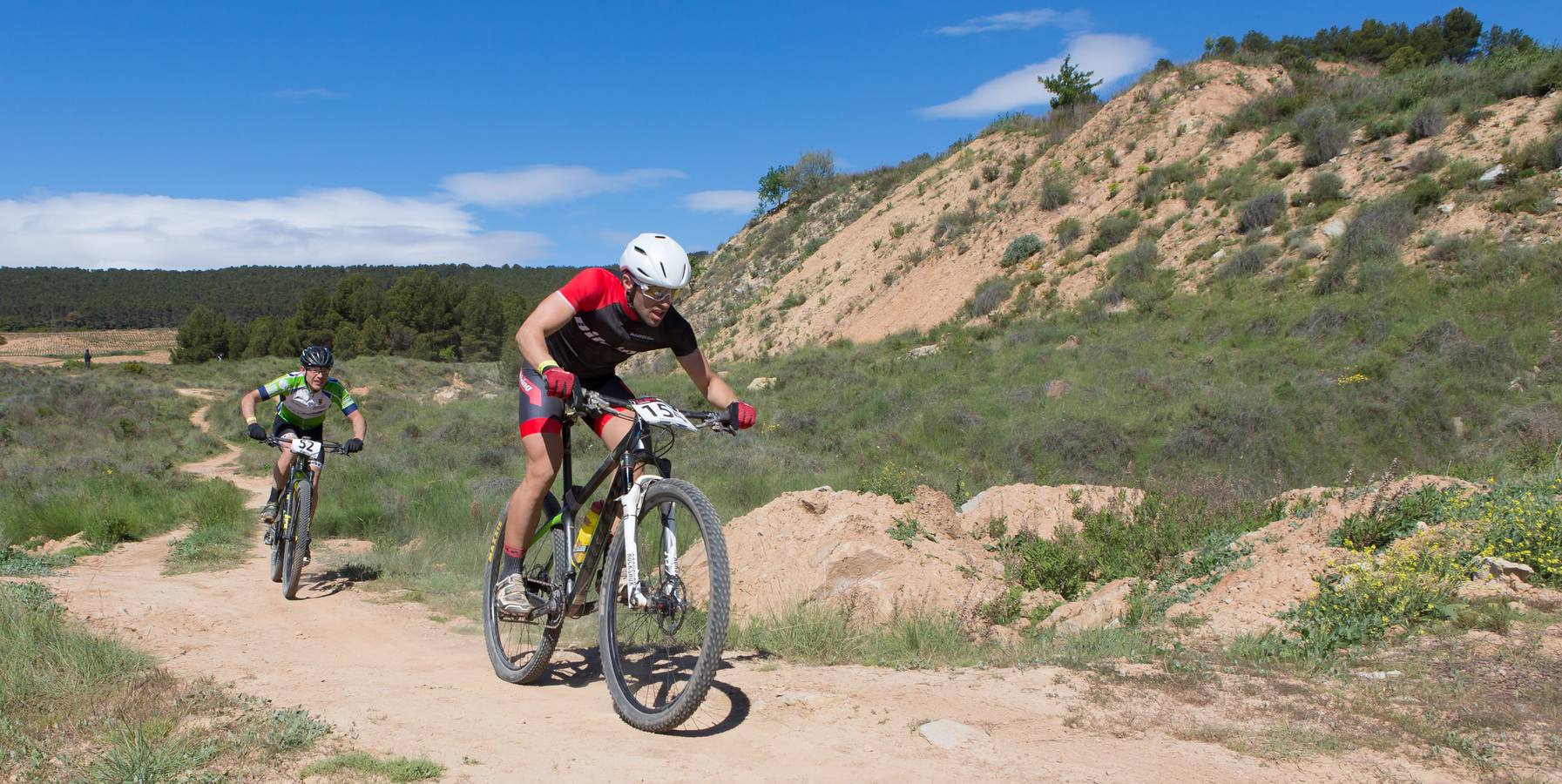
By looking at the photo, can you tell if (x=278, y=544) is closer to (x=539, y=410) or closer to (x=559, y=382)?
(x=539, y=410)

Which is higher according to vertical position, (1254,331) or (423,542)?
(1254,331)

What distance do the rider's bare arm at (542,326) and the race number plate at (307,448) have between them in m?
4.18

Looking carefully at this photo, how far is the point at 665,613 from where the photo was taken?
389 cm

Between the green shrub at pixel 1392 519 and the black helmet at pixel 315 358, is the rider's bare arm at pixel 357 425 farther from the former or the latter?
the green shrub at pixel 1392 519

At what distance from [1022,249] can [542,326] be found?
26031mm

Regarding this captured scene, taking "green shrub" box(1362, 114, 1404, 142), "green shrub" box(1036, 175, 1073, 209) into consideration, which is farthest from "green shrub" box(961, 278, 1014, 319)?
"green shrub" box(1362, 114, 1404, 142)

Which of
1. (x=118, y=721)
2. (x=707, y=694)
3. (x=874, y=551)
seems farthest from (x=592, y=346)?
(x=874, y=551)

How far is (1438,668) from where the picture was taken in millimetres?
4238

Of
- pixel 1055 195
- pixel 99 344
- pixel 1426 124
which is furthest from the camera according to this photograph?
pixel 99 344

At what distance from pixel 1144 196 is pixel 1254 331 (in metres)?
9.59

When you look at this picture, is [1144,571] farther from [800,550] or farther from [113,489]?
[113,489]

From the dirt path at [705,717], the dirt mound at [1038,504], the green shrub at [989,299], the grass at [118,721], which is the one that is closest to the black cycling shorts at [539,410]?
the dirt path at [705,717]

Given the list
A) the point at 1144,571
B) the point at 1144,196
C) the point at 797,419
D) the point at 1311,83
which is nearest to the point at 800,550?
the point at 1144,571

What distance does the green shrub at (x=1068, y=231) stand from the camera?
27703 mm
